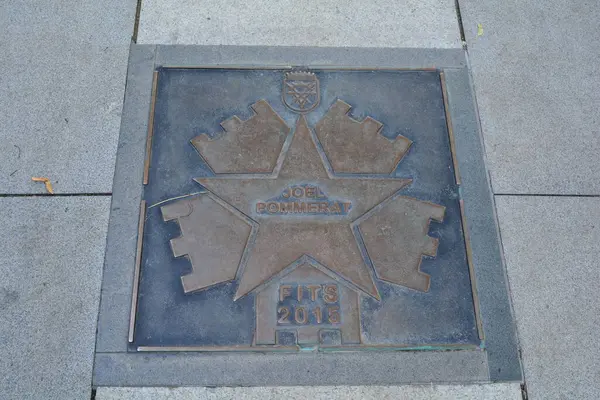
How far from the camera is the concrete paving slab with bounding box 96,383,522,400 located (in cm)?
221

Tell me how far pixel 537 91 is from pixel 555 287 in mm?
1241

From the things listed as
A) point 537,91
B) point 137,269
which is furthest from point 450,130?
point 137,269

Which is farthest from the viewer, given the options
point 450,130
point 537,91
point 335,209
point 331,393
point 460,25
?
point 460,25

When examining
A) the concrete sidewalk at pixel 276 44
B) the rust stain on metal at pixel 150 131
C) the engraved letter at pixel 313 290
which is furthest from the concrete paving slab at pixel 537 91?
the rust stain on metal at pixel 150 131

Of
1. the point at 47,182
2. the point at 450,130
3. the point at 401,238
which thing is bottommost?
the point at 401,238

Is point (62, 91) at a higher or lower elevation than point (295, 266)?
higher

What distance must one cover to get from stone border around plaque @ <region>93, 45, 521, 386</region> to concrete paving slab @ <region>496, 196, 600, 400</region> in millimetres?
90

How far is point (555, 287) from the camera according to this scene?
248cm

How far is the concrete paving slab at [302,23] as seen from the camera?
115 inches

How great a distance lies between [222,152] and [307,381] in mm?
1290

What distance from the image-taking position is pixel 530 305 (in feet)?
7.98

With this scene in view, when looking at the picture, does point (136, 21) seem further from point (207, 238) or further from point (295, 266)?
point (295, 266)

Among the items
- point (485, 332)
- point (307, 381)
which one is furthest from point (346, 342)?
point (485, 332)

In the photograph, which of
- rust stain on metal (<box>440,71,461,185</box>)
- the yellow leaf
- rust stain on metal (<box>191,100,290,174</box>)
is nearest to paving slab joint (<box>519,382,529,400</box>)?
rust stain on metal (<box>440,71,461,185</box>)
